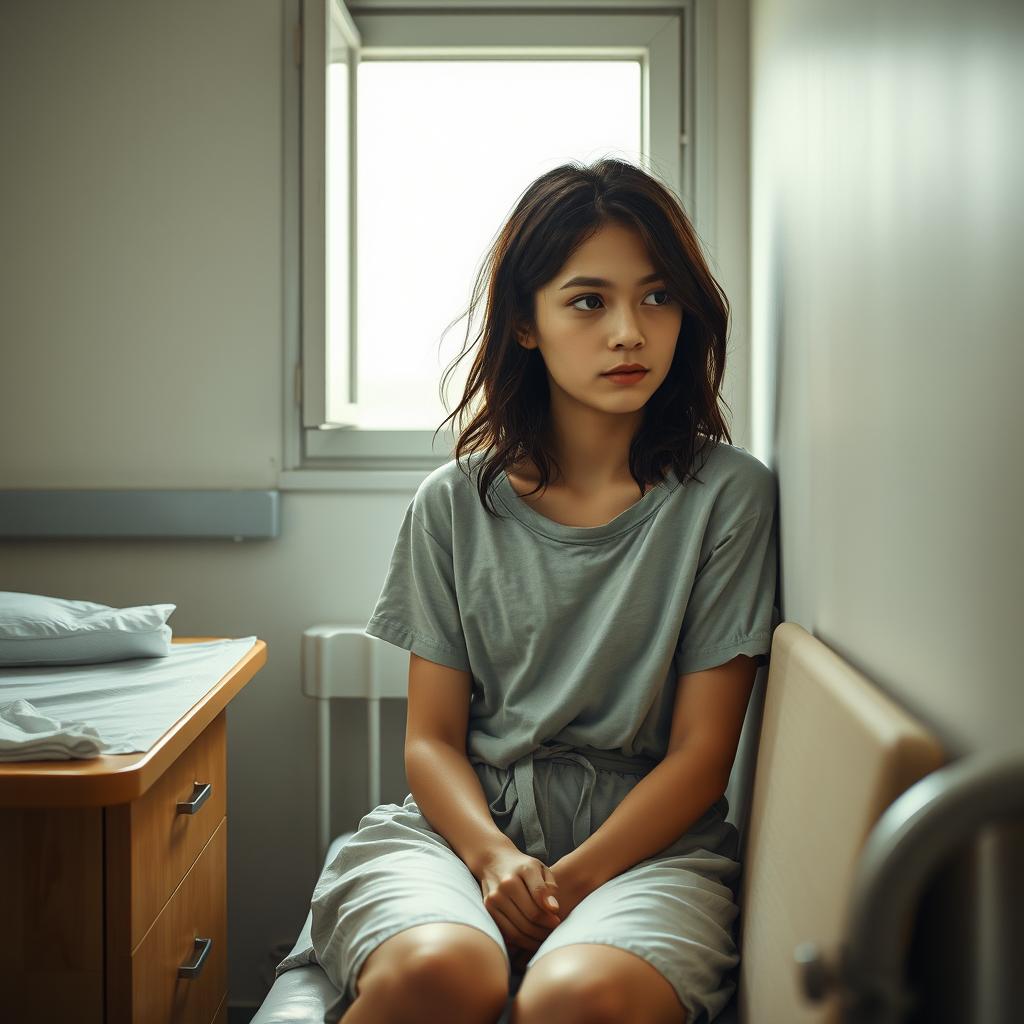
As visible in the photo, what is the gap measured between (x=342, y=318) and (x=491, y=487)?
1.95 ft

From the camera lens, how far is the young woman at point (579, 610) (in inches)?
43.7

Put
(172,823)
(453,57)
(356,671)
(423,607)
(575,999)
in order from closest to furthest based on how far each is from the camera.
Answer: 1. (575,999)
2. (172,823)
3. (423,607)
4. (356,671)
5. (453,57)

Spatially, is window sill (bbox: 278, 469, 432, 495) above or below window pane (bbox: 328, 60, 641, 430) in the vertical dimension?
below

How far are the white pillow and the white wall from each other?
0.40 meters

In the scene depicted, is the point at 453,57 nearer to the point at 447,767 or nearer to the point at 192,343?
the point at 192,343

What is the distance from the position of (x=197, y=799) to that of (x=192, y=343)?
87 cm

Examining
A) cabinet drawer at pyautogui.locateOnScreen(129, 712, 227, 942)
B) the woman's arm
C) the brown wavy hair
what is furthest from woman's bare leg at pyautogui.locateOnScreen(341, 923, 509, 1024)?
the brown wavy hair

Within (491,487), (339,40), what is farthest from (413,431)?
(339,40)

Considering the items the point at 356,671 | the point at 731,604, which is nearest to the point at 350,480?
the point at 356,671

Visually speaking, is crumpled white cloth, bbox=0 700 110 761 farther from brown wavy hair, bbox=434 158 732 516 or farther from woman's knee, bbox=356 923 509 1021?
brown wavy hair, bbox=434 158 732 516

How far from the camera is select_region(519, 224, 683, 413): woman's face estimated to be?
1283 mm

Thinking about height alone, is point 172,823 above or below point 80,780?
below

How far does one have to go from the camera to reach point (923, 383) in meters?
0.78

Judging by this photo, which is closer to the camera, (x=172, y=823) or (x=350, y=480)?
(x=172, y=823)
